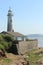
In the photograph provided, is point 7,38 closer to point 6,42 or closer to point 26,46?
point 6,42

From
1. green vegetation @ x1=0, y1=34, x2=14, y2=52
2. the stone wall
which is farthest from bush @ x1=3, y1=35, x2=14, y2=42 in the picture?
the stone wall

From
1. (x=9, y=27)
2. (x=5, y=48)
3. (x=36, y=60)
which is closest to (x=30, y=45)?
(x=5, y=48)

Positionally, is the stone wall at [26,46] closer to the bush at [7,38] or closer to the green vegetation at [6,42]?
the green vegetation at [6,42]

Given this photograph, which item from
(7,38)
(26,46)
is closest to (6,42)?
(7,38)

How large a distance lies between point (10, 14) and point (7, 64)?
74.7ft

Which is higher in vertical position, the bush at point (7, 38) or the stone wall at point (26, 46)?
the bush at point (7, 38)

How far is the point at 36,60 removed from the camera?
28.4 meters

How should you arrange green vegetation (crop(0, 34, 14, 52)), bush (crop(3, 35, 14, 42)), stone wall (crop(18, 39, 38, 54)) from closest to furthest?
green vegetation (crop(0, 34, 14, 52)) < stone wall (crop(18, 39, 38, 54)) < bush (crop(3, 35, 14, 42))

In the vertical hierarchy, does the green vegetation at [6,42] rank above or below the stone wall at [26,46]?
above

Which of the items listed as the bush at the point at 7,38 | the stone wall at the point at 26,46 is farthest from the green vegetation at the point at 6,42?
the stone wall at the point at 26,46

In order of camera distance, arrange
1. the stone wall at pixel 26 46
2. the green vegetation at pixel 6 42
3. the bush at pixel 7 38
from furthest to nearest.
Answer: the bush at pixel 7 38, the stone wall at pixel 26 46, the green vegetation at pixel 6 42

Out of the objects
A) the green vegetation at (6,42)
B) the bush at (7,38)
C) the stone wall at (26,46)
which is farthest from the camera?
the bush at (7,38)

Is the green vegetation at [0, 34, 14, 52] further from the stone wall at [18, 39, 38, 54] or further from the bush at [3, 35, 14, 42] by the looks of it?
the stone wall at [18, 39, 38, 54]

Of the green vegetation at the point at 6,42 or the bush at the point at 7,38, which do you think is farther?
the bush at the point at 7,38
